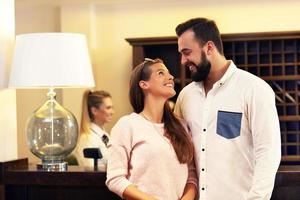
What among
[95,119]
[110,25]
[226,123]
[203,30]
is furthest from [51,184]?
[110,25]

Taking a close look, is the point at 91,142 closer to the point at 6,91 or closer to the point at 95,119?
the point at 95,119

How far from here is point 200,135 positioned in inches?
86.7

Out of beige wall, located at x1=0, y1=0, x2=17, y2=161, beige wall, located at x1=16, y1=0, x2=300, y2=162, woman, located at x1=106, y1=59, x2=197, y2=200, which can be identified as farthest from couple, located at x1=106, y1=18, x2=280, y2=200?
beige wall, located at x1=16, y1=0, x2=300, y2=162

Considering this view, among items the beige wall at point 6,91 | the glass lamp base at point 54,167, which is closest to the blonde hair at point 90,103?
the beige wall at point 6,91

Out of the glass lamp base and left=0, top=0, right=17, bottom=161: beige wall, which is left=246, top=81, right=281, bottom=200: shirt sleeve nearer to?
the glass lamp base

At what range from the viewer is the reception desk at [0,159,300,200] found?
252cm


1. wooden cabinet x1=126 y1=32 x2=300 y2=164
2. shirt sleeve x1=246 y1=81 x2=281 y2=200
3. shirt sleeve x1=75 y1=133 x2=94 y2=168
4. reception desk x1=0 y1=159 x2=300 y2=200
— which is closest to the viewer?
shirt sleeve x1=246 y1=81 x2=281 y2=200

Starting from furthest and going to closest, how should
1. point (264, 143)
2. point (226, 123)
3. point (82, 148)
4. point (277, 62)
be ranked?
1. point (277, 62)
2. point (82, 148)
3. point (226, 123)
4. point (264, 143)

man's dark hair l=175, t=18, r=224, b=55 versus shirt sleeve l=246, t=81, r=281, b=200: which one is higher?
man's dark hair l=175, t=18, r=224, b=55

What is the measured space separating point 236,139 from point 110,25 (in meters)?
3.81

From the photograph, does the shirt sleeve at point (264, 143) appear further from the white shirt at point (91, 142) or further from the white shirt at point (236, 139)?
the white shirt at point (91, 142)

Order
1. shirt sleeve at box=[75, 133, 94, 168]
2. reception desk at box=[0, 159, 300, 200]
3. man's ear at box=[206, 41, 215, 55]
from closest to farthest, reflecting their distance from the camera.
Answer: man's ear at box=[206, 41, 215, 55], reception desk at box=[0, 159, 300, 200], shirt sleeve at box=[75, 133, 94, 168]

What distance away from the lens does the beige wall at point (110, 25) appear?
5488mm

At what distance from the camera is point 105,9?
18.7ft
